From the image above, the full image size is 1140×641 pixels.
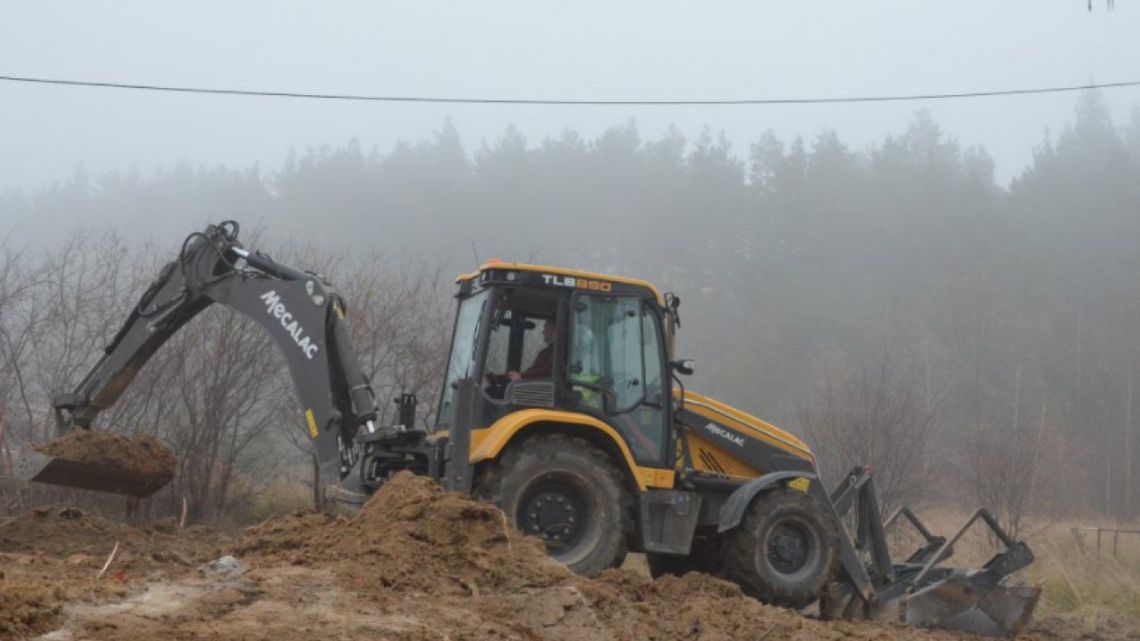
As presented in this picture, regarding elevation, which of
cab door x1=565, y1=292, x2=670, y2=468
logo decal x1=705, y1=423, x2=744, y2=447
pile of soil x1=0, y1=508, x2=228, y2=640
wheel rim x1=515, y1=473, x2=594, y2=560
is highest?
cab door x1=565, y1=292, x2=670, y2=468

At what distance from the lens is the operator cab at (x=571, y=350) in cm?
874

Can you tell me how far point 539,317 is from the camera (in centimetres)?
917

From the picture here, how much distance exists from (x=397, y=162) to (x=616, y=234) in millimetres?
15430

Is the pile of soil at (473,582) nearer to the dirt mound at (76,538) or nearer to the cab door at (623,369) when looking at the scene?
the cab door at (623,369)

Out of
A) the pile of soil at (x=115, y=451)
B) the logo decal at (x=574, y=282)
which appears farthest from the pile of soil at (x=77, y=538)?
the logo decal at (x=574, y=282)

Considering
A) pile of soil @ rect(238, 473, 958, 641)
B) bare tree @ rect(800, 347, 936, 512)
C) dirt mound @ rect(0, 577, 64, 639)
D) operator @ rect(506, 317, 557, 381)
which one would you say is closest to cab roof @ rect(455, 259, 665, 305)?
operator @ rect(506, 317, 557, 381)

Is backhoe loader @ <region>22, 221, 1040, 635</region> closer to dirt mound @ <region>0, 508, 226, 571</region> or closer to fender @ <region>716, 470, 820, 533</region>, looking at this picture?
fender @ <region>716, 470, 820, 533</region>

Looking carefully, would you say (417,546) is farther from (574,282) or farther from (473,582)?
(574,282)

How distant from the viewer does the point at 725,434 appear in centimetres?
977

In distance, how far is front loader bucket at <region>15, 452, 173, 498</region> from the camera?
9.36 meters

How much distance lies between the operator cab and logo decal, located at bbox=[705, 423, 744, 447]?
0.75 m

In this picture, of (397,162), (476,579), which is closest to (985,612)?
(476,579)

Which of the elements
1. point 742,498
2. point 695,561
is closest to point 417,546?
Answer: point 742,498

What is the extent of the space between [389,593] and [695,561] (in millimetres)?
4354
